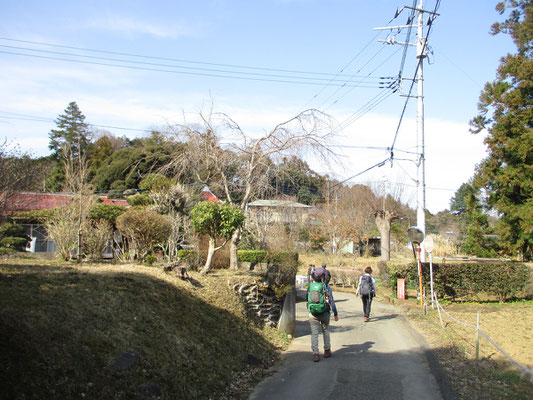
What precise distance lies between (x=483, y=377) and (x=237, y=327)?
4624 millimetres

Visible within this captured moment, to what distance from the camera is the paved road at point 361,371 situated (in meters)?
6.84

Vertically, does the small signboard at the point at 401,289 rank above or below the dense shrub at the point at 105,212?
below

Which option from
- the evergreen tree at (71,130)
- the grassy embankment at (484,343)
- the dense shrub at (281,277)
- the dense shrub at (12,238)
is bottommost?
the grassy embankment at (484,343)

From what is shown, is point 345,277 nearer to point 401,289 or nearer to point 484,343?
point 401,289

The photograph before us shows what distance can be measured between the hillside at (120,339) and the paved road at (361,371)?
623mm

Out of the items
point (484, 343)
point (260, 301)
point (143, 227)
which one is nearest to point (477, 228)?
point (484, 343)

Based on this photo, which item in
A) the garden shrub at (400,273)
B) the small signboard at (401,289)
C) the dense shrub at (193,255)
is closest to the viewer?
the dense shrub at (193,255)

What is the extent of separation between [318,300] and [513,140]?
666 inches

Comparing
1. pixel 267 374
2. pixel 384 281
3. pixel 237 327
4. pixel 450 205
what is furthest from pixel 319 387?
pixel 450 205

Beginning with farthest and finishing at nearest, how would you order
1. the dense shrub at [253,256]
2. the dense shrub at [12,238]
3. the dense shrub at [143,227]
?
1. the dense shrub at [253,256]
2. the dense shrub at [12,238]
3. the dense shrub at [143,227]

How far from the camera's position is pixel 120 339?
19.3 ft

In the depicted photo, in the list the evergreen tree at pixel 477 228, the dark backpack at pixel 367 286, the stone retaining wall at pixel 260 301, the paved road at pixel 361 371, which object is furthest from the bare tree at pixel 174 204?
the evergreen tree at pixel 477 228

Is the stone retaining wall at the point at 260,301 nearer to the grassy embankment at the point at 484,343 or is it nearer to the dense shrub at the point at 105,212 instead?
the grassy embankment at the point at 484,343

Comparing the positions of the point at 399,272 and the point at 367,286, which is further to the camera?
the point at 399,272
